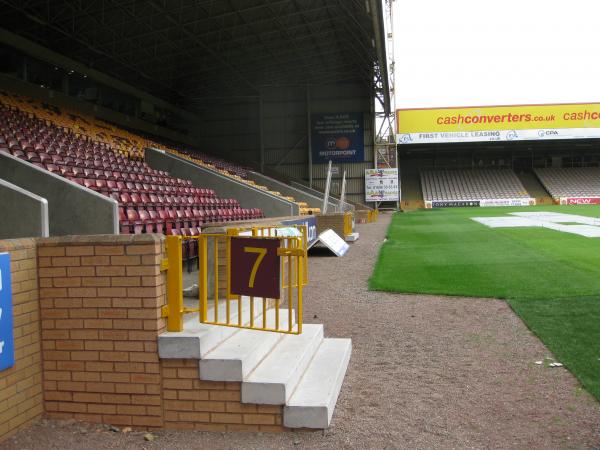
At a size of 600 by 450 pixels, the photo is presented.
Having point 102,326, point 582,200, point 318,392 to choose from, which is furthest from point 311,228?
point 582,200

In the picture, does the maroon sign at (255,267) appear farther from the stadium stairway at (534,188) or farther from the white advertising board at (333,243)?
the stadium stairway at (534,188)

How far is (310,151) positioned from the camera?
45625mm

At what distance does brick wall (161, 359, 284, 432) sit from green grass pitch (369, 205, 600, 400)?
283 centimetres

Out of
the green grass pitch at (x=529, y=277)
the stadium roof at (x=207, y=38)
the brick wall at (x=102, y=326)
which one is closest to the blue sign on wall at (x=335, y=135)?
the stadium roof at (x=207, y=38)

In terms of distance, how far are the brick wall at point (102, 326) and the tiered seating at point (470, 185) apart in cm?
5961

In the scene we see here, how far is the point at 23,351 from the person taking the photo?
413 cm

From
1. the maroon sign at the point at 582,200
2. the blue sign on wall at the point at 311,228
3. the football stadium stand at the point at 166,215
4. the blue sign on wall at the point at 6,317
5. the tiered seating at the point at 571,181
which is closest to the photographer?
the blue sign on wall at the point at 6,317

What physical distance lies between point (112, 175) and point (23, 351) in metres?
11.6

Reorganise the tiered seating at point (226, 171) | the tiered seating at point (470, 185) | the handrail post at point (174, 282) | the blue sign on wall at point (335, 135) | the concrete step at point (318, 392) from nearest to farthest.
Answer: the concrete step at point (318, 392) → the handrail post at point (174, 282) → the tiered seating at point (226, 171) → the blue sign on wall at point (335, 135) → the tiered seating at point (470, 185)

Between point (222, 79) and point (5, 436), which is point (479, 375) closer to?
point (5, 436)

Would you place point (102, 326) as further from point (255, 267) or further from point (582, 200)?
point (582, 200)

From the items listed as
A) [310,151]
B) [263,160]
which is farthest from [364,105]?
[263,160]

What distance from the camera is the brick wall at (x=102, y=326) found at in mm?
4199

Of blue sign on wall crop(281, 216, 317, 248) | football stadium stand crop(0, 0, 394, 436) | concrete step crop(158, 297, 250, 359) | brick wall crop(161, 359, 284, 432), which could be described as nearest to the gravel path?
brick wall crop(161, 359, 284, 432)
